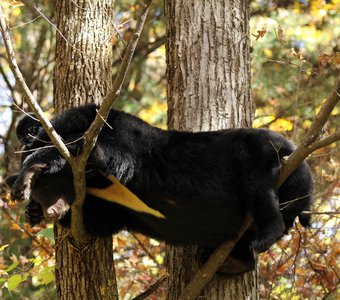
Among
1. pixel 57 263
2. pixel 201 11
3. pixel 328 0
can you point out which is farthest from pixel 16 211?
pixel 328 0

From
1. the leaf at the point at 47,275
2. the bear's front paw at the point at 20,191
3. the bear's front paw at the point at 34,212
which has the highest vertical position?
the bear's front paw at the point at 34,212

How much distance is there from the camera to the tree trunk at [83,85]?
14.8 ft

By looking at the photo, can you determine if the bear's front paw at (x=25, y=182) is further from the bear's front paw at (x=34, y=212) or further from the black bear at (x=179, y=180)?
the bear's front paw at (x=34, y=212)

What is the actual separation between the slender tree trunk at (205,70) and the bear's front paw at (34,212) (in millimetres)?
1095

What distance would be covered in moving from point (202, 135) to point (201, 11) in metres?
1.24

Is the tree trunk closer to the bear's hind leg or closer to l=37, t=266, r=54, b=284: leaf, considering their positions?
l=37, t=266, r=54, b=284: leaf

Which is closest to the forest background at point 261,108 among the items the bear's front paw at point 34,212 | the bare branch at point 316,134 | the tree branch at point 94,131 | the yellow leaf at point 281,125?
the yellow leaf at point 281,125

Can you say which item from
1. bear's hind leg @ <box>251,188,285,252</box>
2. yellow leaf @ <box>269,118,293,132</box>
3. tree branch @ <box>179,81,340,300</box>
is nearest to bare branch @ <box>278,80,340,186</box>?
tree branch @ <box>179,81,340,300</box>

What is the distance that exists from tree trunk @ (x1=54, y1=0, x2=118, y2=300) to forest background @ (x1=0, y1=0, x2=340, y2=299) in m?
1.74

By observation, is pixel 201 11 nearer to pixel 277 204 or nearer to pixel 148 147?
pixel 148 147

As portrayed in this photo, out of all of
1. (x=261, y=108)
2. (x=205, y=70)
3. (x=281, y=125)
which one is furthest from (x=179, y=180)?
(x=261, y=108)

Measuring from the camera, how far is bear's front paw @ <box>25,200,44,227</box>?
14.6 ft

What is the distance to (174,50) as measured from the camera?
17.2ft

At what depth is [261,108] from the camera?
8820 millimetres
